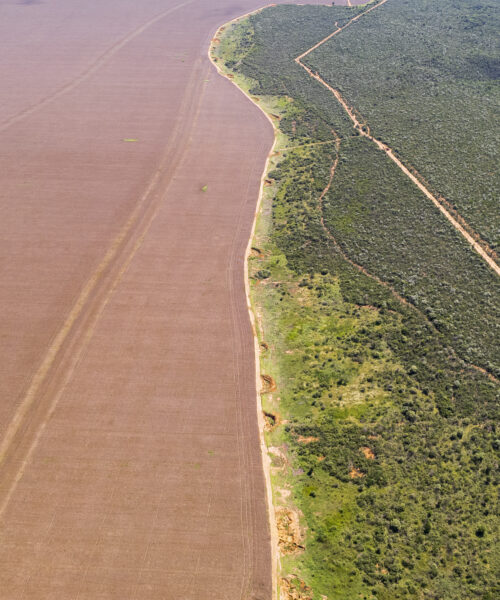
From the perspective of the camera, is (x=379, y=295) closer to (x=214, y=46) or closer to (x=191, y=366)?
(x=191, y=366)

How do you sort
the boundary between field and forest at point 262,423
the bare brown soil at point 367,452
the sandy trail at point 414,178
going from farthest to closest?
1. the sandy trail at point 414,178
2. the bare brown soil at point 367,452
3. the boundary between field and forest at point 262,423

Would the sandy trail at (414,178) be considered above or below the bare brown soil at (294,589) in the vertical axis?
above

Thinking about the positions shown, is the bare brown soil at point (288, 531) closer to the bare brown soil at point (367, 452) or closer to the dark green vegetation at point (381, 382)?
the dark green vegetation at point (381, 382)

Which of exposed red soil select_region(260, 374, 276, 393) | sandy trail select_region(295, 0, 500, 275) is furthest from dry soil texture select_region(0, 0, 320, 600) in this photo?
sandy trail select_region(295, 0, 500, 275)

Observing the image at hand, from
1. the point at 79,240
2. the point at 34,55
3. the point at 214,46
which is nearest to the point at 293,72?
the point at 214,46

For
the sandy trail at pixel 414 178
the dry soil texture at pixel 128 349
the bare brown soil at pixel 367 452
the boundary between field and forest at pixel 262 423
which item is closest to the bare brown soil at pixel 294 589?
the boundary between field and forest at pixel 262 423

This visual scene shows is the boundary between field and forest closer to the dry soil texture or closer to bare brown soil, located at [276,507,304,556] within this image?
bare brown soil, located at [276,507,304,556]

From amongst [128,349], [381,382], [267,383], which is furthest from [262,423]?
[128,349]
